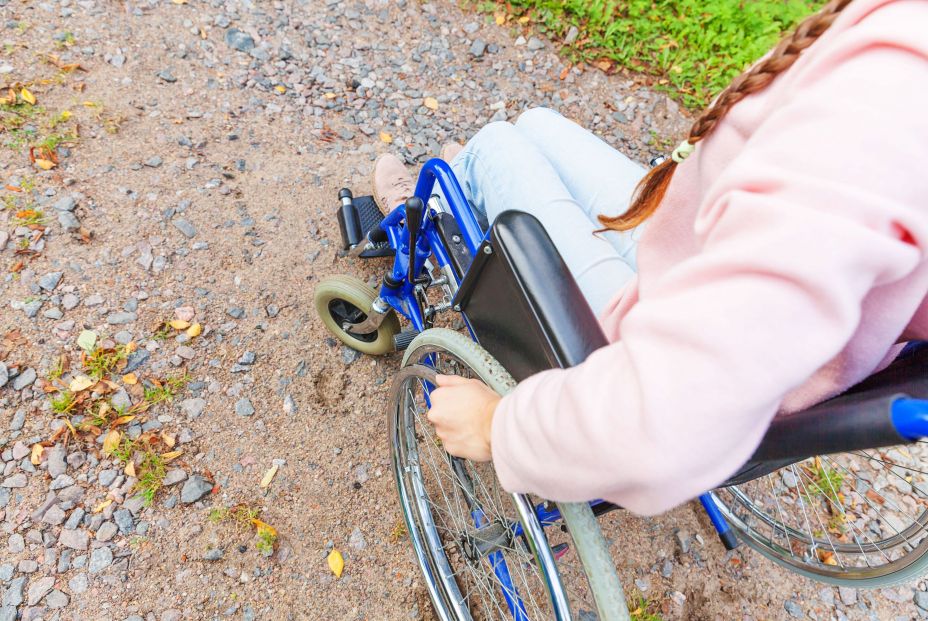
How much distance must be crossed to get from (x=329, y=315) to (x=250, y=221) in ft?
2.22

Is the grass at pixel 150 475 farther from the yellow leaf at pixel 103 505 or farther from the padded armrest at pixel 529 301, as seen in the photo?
the padded armrest at pixel 529 301

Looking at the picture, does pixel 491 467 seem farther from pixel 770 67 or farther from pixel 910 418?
pixel 770 67

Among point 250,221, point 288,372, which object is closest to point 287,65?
point 250,221

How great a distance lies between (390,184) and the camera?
2312mm

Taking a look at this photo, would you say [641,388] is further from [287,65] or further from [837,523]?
[287,65]

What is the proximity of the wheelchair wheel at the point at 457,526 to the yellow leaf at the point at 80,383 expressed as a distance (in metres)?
1.13

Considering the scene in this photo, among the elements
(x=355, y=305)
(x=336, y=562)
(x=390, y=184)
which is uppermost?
(x=390, y=184)

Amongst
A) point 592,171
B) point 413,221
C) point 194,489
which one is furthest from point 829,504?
point 194,489

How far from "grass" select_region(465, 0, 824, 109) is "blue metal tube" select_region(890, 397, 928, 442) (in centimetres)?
307

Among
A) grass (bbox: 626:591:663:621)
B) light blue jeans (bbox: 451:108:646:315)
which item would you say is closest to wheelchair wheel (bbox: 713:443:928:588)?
grass (bbox: 626:591:663:621)

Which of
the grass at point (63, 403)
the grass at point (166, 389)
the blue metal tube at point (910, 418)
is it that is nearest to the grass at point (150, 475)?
the grass at point (166, 389)

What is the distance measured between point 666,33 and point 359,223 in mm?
2475

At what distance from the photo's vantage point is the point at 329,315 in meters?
2.12

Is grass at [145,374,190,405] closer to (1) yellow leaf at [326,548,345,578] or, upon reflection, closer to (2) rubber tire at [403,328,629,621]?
(1) yellow leaf at [326,548,345,578]
